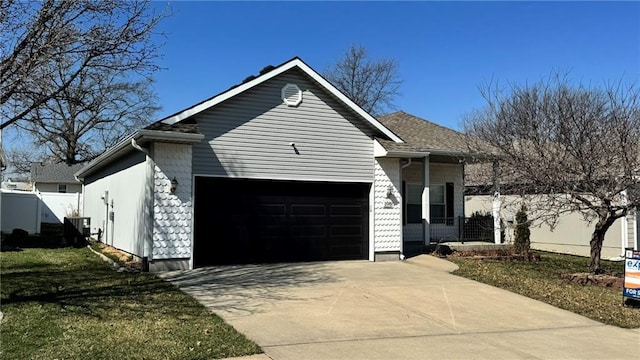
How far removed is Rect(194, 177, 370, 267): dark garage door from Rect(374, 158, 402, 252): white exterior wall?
0.37 m

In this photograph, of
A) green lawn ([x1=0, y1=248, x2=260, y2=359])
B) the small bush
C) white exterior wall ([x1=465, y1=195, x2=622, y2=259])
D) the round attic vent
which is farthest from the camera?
white exterior wall ([x1=465, y1=195, x2=622, y2=259])

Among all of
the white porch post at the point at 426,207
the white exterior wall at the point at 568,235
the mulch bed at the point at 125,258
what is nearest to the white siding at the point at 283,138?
the white porch post at the point at 426,207

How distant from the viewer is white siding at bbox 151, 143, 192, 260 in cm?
1254

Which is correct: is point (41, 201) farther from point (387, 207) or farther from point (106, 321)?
point (106, 321)

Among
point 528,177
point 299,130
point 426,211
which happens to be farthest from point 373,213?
point 528,177

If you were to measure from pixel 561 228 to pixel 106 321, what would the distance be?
62.7 ft

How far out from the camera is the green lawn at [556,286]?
938 centimetres

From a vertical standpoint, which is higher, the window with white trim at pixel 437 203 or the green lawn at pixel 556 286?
the window with white trim at pixel 437 203

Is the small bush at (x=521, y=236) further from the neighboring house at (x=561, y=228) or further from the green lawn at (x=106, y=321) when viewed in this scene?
the green lawn at (x=106, y=321)

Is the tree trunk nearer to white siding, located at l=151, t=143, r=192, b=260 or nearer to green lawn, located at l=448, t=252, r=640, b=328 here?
green lawn, located at l=448, t=252, r=640, b=328

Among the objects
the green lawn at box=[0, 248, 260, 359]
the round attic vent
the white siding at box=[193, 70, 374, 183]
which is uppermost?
the round attic vent

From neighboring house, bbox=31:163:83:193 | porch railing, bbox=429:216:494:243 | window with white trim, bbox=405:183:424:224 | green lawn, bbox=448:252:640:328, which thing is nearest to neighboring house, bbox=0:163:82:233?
neighboring house, bbox=31:163:83:193

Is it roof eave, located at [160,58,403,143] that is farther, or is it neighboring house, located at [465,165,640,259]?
neighboring house, located at [465,165,640,259]

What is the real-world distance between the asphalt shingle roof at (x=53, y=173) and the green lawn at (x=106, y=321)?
38586 mm
